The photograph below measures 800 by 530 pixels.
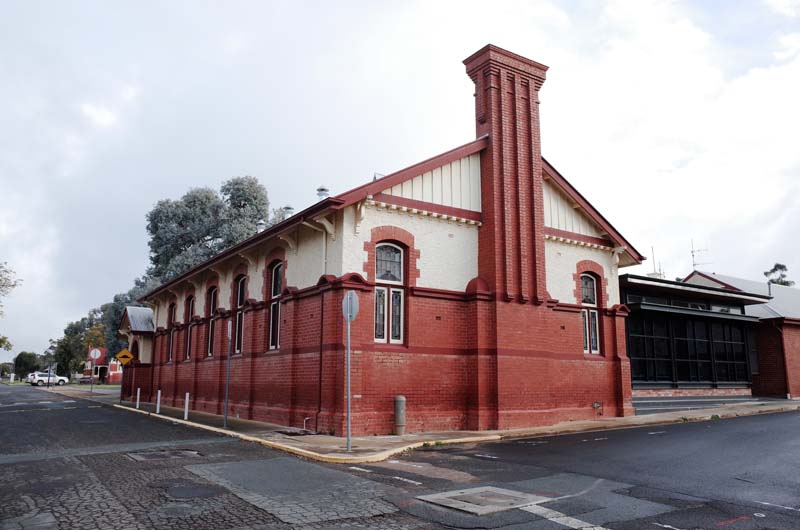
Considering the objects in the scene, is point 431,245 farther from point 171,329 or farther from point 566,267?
point 171,329

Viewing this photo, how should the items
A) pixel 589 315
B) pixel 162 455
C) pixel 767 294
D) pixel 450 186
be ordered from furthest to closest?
1. pixel 767 294
2. pixel 589 315
3. pixel 450 186
4. pixel 162 455

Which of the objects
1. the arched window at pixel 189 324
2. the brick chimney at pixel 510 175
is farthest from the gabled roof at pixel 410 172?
the arched window at pixel 189 324

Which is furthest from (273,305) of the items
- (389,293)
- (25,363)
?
(25,363)

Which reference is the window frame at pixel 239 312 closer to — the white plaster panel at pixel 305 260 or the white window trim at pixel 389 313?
the white plaster panel at pixel 305 260

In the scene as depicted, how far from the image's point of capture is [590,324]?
1966 centimetres

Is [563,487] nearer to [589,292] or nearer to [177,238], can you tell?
[589,292]

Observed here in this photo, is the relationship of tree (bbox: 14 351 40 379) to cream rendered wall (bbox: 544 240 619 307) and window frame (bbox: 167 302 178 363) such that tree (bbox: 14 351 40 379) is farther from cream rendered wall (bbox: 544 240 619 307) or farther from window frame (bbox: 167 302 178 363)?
cream rendered wall (bbox: 544 240 619 307)

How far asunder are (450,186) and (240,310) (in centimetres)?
896

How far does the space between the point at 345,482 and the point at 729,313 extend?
23.1 m

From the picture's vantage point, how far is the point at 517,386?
16.2 m

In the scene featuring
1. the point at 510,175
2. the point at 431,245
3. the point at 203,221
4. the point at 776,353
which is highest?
the point at 203,221

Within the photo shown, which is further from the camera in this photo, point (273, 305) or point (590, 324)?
point (590, 324)

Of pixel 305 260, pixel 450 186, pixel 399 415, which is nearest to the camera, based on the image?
pixel 399 415

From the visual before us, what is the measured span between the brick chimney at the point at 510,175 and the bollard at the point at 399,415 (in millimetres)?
Result: 3971
